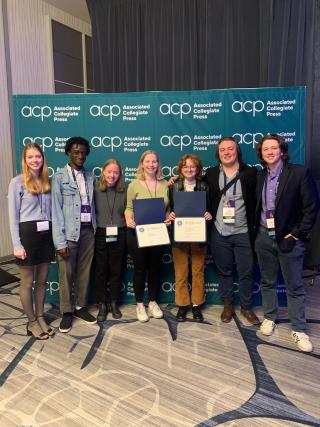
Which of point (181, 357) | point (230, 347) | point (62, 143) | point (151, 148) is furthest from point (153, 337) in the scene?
point (62, 143)

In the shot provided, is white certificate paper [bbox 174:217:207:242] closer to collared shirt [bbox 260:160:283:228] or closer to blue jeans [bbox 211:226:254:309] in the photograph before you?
blue jeans [bbox 211:226:254:309]

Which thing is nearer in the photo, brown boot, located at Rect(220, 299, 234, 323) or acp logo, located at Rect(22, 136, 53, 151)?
brown boot, located at Rect(220, 299, 234, 323)

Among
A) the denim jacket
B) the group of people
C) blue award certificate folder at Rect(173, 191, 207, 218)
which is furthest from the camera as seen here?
blue award certificate folder at Rect(173, 191, 207, 218)

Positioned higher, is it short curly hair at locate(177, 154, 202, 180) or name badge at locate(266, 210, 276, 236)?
short curly hair at locate(177, 154, 202, 180)

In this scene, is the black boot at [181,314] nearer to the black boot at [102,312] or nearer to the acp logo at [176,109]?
the black boot at [102,312]

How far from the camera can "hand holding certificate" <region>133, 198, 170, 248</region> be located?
10.1 feet

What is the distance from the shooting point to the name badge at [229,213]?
2994mm

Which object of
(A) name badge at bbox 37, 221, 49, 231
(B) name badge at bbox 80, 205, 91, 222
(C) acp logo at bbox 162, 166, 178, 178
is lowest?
(A) name badge at bbox 37, 221, 49, 231

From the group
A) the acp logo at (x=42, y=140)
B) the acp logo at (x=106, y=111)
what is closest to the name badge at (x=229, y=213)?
the acp logo at (x=106, y=111)

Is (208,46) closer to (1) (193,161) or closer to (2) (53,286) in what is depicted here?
(1) (193,161)

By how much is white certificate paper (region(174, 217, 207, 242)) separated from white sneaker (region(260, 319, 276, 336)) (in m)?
0.85

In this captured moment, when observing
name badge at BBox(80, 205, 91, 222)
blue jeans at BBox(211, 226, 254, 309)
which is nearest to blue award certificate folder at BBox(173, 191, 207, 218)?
blue jeans at BBox(211, 226, 254, 309)

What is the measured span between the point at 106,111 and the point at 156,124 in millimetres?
489

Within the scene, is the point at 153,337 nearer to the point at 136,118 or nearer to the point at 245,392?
the point at 245,392
